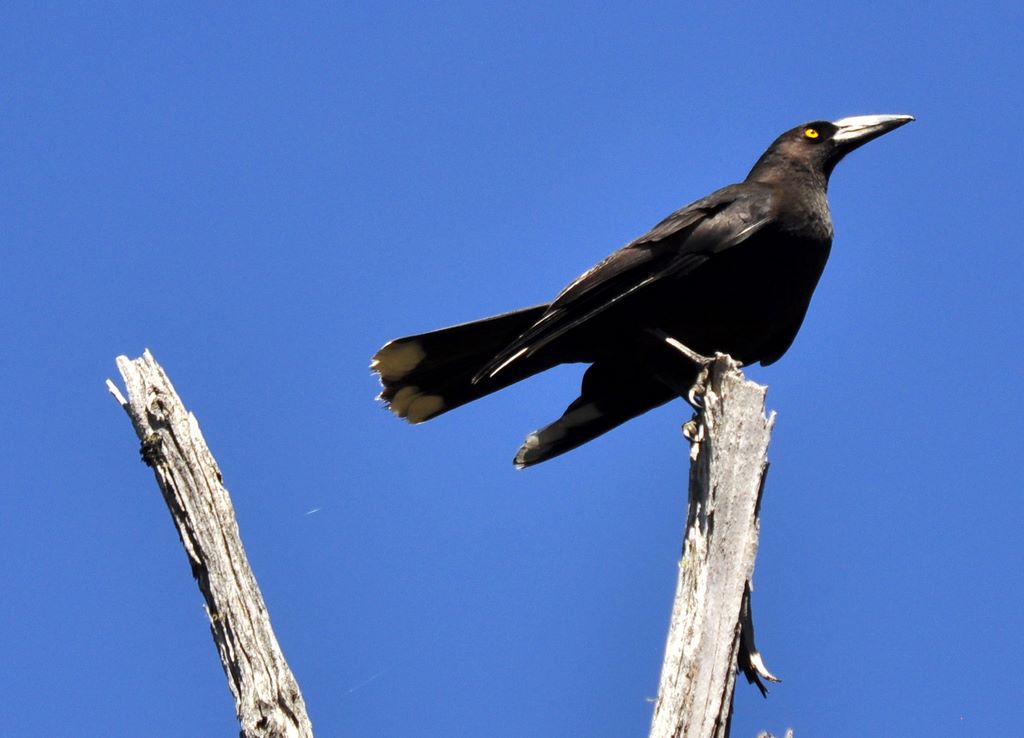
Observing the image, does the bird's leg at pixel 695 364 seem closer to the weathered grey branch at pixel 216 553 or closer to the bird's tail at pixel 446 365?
the bird's tail at pixel 446 365

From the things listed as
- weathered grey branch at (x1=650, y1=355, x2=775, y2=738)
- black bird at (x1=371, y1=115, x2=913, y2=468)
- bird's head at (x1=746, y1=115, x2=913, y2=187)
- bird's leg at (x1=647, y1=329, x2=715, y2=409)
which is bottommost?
weathered grey branch at (x1=650, y1=355, x2=775, y2=738)

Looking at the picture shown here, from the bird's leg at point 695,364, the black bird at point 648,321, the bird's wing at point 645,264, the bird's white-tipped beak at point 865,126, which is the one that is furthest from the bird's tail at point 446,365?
the bird's white-tipped beak at point 865,126

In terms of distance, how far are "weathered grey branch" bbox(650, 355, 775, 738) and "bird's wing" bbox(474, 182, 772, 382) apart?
1260mm

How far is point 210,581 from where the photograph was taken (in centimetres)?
363

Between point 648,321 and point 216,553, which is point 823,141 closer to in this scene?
point 648,321

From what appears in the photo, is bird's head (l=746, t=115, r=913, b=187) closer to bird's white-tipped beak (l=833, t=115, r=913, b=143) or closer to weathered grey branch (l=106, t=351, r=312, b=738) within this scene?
bird's white-tipped beak (l=833, t=115, r=913, b=143)

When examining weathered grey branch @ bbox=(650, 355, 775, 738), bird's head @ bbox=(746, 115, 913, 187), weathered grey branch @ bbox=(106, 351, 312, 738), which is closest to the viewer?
weathered grey branch @ bbox=(106, 351, 312, 738)

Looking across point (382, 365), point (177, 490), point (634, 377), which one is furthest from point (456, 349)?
point (177, 490)

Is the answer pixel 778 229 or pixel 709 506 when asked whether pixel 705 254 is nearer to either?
pixel 778 229

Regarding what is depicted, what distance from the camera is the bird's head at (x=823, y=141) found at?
21.6ft

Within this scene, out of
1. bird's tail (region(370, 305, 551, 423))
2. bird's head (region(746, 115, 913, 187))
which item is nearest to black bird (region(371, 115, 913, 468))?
bird's tail (region(370, 305, 551, 423))

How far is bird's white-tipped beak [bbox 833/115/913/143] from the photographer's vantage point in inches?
265

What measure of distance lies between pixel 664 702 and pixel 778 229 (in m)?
2.75

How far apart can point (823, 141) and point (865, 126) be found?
0.91 feet
